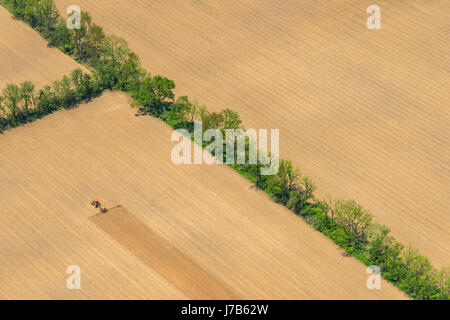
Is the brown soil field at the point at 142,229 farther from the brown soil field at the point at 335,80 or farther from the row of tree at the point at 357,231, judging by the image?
the brown soil field at the point at 335,80

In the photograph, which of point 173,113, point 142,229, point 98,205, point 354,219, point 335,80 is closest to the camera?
point 354,219

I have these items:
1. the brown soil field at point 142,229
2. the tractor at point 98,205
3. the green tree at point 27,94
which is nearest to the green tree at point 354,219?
the brown soil field at point 142,229

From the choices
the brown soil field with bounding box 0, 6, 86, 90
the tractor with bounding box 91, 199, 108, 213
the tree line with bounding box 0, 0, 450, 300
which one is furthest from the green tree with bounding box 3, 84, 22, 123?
the tractor with bounding box 91, 199, 108, 213

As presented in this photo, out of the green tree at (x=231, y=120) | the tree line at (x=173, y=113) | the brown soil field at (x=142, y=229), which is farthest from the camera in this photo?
the green tree at (x=231, y=120)

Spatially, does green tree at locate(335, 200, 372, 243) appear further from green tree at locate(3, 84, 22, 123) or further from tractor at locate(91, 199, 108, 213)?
green tree at locate(3, 84, 22, 123)

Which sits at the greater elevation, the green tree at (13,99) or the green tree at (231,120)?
the green tree at (231,120)

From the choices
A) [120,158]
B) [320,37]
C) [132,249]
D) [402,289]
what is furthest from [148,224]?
[320,37]

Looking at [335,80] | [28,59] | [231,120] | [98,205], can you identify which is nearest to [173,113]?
[231,120]

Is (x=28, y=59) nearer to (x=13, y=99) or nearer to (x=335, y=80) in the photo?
(x=13, y=99)
